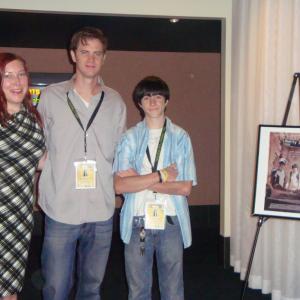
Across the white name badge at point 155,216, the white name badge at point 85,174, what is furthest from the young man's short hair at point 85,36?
the white name badge at point 155,216

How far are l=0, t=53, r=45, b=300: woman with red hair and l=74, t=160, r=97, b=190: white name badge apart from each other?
9.2 inches

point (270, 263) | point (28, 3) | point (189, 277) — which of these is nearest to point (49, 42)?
point (28, 3)

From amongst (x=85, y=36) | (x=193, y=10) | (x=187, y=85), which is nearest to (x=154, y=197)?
(x=85, y=36)

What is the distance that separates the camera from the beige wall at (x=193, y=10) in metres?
3.75

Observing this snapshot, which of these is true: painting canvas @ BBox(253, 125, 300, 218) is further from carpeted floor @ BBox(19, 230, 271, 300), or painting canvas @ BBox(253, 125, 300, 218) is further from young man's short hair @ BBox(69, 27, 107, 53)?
young man's short hair @ BBox(69, 27, 107, 53)

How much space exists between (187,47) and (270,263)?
121 inches

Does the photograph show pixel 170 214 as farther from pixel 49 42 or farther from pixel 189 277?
pixel 49 42

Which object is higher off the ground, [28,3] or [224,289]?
[28,3]

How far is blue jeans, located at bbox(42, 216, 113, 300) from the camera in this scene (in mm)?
2418

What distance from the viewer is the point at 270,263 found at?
341 cm

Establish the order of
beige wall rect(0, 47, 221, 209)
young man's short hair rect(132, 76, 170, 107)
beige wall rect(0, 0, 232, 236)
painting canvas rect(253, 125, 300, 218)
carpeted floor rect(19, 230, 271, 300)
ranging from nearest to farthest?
1. young man's short hair rect(132, 76, 170, 107)
2. painting canvas rect(253, 125, 300, 218)
3. carpeted floor rect(19, 230, 271, 300)
4. beige wall rect(0, 0, 232, 236)
5. beige wall rect(0, 47, 221, 209)

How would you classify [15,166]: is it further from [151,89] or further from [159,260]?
[159,260]

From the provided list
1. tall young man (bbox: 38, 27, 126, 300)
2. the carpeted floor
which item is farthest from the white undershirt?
the carpeted floor

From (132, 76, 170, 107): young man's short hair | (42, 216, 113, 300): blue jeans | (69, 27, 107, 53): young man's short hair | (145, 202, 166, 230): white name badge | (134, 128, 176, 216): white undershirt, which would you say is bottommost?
(42, 216, 113, 300): blue jeans
